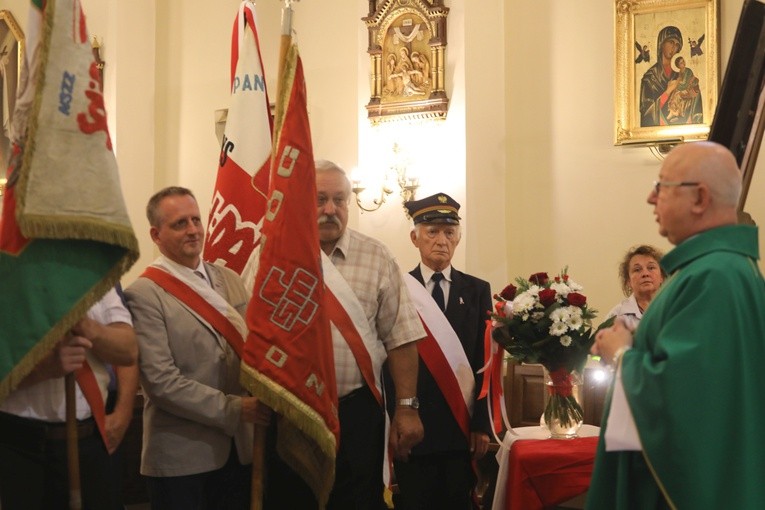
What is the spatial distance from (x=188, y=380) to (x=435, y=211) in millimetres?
1737

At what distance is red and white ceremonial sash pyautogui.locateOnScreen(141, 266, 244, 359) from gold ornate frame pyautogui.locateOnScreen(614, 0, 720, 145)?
3893mm

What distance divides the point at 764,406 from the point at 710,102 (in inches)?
165

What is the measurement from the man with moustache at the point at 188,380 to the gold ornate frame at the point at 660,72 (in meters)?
3.90

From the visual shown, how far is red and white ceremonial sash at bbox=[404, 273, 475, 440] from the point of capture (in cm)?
415

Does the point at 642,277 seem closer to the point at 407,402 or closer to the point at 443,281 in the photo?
the point at 443,281

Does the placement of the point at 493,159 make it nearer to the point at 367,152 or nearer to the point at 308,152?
the point at 367,152

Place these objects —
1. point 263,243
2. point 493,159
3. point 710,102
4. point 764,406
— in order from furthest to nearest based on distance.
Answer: point 493,159 < point 710,102 < point 263,243 < point 764,406

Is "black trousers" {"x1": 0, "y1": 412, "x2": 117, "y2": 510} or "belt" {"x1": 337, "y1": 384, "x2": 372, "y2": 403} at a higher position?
"belt" {"x1": 337, "y1": 384, "x2": 372, "y2": 403}

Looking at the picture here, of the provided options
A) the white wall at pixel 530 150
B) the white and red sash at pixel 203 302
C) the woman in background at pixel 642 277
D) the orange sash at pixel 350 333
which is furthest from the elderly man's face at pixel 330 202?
the white wall at pixel 530 150

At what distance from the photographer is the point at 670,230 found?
8.36 ft

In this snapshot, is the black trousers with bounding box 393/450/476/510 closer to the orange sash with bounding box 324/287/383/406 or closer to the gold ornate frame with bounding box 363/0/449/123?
the orange sash with bounding box 324/287/383/406

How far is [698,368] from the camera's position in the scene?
2340 mm

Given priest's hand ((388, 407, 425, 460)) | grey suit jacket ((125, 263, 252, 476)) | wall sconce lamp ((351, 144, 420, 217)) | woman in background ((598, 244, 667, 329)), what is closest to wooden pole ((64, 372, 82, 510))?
grey suit jacket ((125, 263, 252, 476))

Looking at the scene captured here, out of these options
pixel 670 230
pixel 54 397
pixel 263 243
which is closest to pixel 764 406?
pixel 670 230
